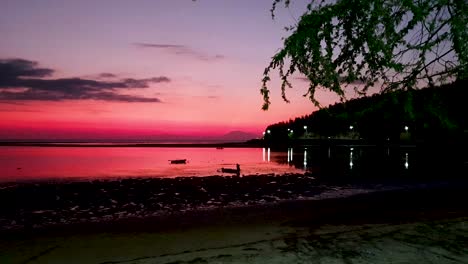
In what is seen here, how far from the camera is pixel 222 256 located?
348 inches

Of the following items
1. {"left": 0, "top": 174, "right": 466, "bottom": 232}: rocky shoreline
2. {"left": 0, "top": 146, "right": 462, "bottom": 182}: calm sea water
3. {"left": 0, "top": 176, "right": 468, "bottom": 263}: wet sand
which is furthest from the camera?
{"left": 0, "top": 146, "right": 462, "bottom": 182}: calm sea water

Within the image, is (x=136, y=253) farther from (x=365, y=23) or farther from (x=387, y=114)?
(x=365, y=23)

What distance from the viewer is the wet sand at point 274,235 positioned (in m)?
8.66

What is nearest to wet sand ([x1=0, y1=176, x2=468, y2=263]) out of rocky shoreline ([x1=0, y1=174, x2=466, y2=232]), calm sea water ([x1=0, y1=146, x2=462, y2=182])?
rocky shoreline ([x1=0, y1=174, x2=466, y2=232])

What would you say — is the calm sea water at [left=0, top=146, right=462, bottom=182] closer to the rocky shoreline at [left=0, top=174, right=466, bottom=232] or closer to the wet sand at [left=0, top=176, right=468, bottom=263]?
the rocky shoreline at [left=0, top=174, right=466, bottom=232]

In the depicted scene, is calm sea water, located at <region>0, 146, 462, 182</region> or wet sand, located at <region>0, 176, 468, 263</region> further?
calm sea water, located at <region>0, 146, 462, 182</region>

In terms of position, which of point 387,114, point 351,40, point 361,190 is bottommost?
point 361,190

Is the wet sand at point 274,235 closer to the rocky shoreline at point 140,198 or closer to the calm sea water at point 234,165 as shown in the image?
the rocky shoreline at point 140,198

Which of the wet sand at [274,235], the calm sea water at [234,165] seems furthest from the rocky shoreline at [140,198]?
the calm sea water at [234,165]

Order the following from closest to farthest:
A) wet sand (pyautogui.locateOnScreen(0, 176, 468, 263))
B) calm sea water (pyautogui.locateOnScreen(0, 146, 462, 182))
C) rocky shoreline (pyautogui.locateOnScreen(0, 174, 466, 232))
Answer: wet sand (pyautogui.locateOnScreen(0, 176, 468, 263))
rocky shoreline (pyautogui.locateOnScreen(0, 174, 466, 232))
calm sea water (pyautogui.locateOnScreen(0, 146, 462, 182))

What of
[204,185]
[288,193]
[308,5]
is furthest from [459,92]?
[204,185]

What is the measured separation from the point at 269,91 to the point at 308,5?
1490mm

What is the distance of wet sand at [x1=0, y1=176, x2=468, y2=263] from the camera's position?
28.4 ft

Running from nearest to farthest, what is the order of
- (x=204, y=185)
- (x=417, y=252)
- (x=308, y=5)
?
1. (x=308, y=5)
2. (x=417, y=252)
3. (x=204, y=185)
